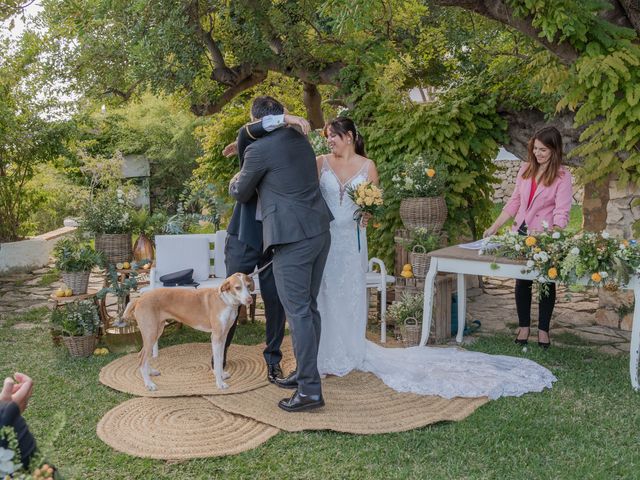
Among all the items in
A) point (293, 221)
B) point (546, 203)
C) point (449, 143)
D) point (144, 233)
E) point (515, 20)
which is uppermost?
point (515, 20)

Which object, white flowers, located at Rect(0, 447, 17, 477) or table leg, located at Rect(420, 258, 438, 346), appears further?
table leg, located at Rect(420, 258, 438, 346)

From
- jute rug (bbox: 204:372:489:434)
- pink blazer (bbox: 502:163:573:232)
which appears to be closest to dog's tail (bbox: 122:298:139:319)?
jute rug (bbox: 204:372:489:434)

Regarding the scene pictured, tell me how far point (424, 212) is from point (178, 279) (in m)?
2.45

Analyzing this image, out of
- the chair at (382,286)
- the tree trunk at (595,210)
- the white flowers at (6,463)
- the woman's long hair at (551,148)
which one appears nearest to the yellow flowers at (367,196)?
the chair at (382,286)

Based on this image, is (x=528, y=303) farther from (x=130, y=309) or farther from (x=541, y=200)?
(x=130, y=309)

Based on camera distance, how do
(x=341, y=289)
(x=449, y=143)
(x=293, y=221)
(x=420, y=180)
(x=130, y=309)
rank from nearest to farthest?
(x=293, y=221) → (x=130, y=309) → (x=341, y=289) → (x=420, y=180) → (x=449, y=143)

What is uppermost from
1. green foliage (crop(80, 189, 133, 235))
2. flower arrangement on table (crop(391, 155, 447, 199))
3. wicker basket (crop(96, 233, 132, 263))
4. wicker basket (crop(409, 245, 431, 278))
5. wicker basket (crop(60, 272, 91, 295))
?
flower arrangement on table (crop(391, 155, 447, 199))

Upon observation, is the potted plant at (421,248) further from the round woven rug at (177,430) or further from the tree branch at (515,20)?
the round woven rug at (177,430)

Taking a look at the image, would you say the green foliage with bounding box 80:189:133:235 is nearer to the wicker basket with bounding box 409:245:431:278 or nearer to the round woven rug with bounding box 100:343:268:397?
the round woven rug with bounding box 100:343:268:397

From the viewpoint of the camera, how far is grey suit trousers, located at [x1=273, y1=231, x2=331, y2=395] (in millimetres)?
4312

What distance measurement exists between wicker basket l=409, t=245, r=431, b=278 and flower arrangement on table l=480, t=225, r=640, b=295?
1178 mm

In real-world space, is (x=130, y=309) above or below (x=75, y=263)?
below

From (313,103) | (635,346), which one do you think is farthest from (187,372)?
(313,103)

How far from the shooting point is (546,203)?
5621 millimetres
